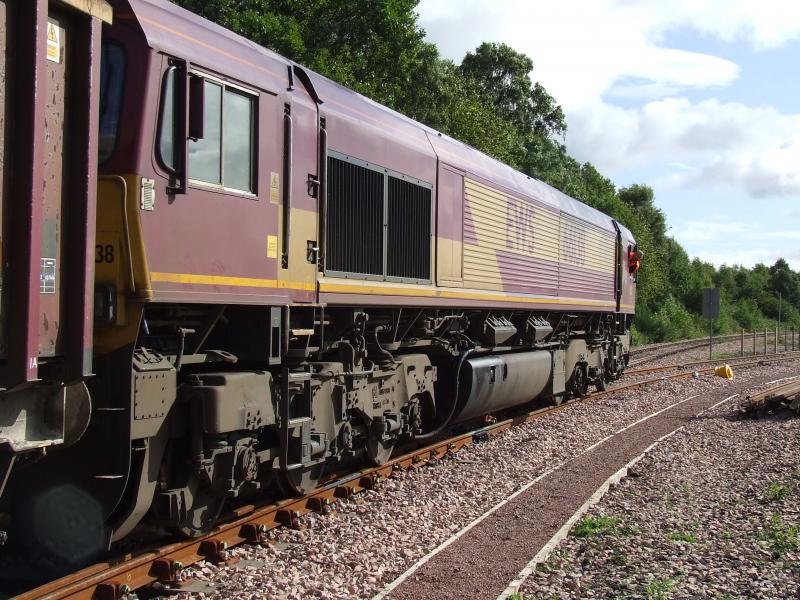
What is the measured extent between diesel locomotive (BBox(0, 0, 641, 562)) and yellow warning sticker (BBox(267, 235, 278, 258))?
53mm

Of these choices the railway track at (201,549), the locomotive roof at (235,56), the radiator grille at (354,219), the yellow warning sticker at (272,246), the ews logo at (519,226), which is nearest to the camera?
the railway track at (201,549)

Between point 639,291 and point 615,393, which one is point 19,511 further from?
point 639,291

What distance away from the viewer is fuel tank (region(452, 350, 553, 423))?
10914 mm

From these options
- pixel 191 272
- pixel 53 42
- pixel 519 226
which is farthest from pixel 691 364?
pixel 53 42

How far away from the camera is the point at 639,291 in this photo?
54.2m

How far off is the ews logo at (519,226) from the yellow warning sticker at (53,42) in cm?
875

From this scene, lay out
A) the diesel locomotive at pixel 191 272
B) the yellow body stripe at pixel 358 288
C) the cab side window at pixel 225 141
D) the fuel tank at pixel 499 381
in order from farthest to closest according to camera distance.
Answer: the fuel tank at pixel 499 381 < the cab side window at pixel 225 141 < the yellow body stripe at pixel 358 288 < the diesel locomotive at pixel 191 272

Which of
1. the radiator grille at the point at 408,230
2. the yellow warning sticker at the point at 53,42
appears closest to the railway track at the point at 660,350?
the radiator grille at the point at 408,230

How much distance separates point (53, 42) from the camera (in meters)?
4.35

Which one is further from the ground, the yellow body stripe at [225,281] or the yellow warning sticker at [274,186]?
the yellow warning sticker at [274,186]

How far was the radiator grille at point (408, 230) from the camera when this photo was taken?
897 centimetres

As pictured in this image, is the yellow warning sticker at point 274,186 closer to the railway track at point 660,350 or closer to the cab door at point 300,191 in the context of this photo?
the cab door at point 300,191

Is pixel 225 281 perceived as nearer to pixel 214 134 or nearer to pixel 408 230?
pixel 214 134

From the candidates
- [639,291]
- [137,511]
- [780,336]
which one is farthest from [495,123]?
[137,511]
